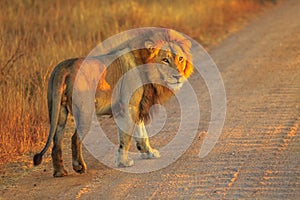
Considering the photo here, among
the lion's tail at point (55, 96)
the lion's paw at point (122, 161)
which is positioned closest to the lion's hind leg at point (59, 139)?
the lion's tail at point (55, 96)

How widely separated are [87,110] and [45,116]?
7.17 ft

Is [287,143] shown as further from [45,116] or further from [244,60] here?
[244,60]

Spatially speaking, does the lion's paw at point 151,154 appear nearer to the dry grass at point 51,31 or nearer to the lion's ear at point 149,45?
the lion's ear at point 149,45

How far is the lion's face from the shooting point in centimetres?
661

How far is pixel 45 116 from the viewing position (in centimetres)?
829

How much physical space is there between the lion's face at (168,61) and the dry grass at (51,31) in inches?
61.7

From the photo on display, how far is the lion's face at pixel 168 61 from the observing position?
661 centimetres

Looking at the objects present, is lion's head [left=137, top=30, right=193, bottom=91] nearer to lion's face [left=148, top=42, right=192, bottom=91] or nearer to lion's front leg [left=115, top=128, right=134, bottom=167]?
lion's face [left=148, top=42, right=192, bottom=91]

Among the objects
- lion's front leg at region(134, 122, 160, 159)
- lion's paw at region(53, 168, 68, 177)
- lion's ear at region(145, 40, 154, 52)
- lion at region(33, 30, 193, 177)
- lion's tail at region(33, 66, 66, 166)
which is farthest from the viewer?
lion's front leg at region(134, 122, 160, 159)

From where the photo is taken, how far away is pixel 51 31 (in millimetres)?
12367

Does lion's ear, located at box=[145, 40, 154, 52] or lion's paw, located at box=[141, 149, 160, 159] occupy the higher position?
lion's ear, located at box=[145, 40, 154, 52]

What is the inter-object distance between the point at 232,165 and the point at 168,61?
102 centimetres

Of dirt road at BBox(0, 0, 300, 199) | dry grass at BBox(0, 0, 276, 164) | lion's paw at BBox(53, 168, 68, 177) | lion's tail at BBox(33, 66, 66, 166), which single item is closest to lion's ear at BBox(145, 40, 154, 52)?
lion's tail at BBox(33, 66, 66, 166)

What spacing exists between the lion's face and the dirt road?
0.70 meters
